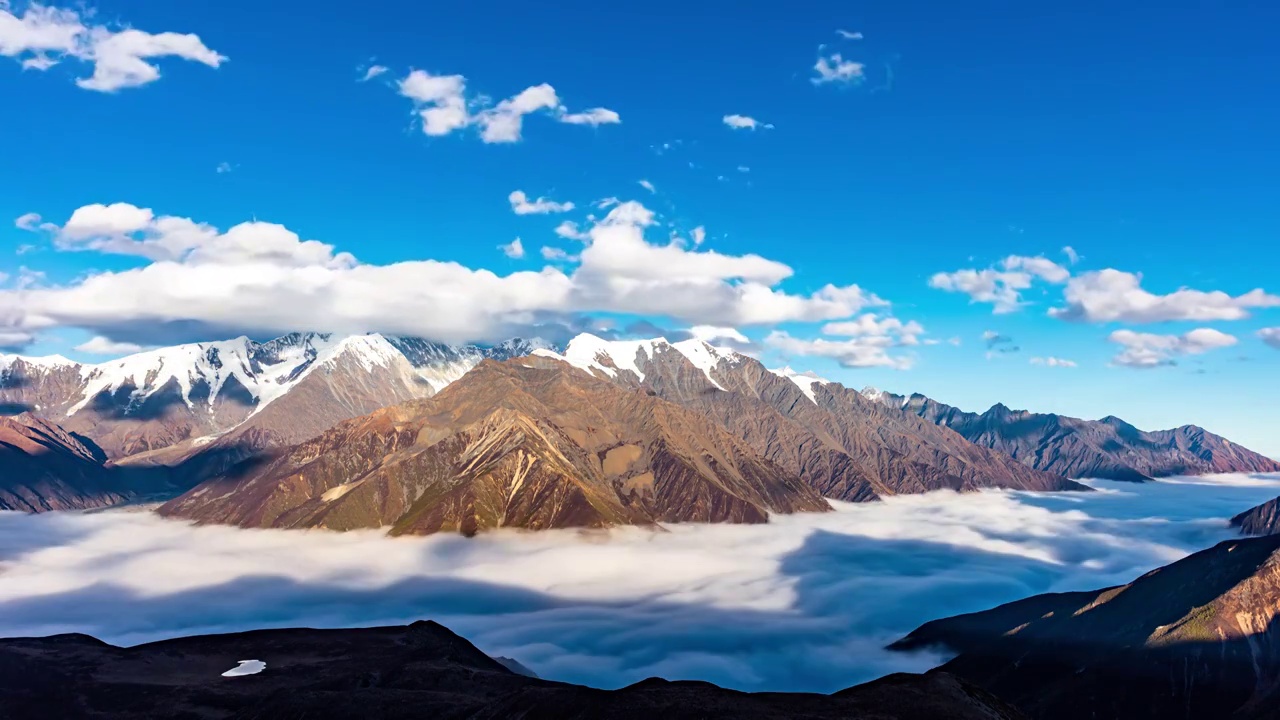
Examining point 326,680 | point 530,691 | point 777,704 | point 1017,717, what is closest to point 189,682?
point 326,680

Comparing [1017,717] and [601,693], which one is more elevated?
[601,693]

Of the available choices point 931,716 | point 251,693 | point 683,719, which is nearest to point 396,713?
point 251,693

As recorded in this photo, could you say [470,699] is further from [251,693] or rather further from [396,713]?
[251,693]

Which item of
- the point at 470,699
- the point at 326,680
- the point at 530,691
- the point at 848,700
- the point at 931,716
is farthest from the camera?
the point at 326,680

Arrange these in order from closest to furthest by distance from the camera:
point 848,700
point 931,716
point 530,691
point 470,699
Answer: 1. point 931,716
2. point 848,700
3. point 530,691
4. point 470,699

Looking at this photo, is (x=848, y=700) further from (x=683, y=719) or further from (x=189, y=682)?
(x=189, y=682)

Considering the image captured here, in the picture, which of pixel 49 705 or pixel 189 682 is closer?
pixel 49 705
